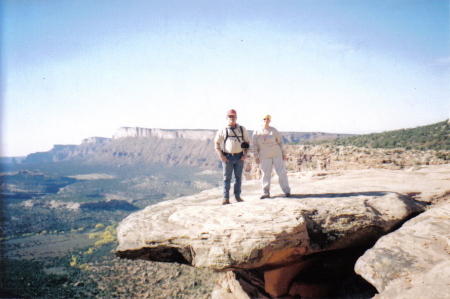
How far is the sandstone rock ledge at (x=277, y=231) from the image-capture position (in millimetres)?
5457

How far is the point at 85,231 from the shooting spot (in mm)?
50938

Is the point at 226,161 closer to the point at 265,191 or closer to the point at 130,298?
the point at 265,191

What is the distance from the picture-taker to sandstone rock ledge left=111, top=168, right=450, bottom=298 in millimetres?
5457

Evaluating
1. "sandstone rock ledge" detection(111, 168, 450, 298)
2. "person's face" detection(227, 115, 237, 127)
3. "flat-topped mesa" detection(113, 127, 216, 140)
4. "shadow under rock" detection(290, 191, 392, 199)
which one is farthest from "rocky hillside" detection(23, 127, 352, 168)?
"person's face" detection(227, 115, 237, 127)

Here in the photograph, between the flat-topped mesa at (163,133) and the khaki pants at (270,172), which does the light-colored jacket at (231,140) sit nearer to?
the khaki pants at (270,172)

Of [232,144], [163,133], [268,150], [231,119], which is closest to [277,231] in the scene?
[268,150]

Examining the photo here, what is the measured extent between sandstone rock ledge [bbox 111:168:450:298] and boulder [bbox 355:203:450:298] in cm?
92

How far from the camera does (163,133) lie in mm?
166250

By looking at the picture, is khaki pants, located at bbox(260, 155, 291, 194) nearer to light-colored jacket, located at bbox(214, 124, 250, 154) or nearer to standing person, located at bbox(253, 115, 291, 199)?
standing person, located at bbox(253, 115, 291, 199)

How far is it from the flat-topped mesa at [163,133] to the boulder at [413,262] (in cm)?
13932

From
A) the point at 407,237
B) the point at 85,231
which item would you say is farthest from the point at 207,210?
the point at 85,231

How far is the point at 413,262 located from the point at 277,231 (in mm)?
2459

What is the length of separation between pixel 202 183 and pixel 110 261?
61053mm

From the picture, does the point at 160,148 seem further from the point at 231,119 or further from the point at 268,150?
the point at 231,119
